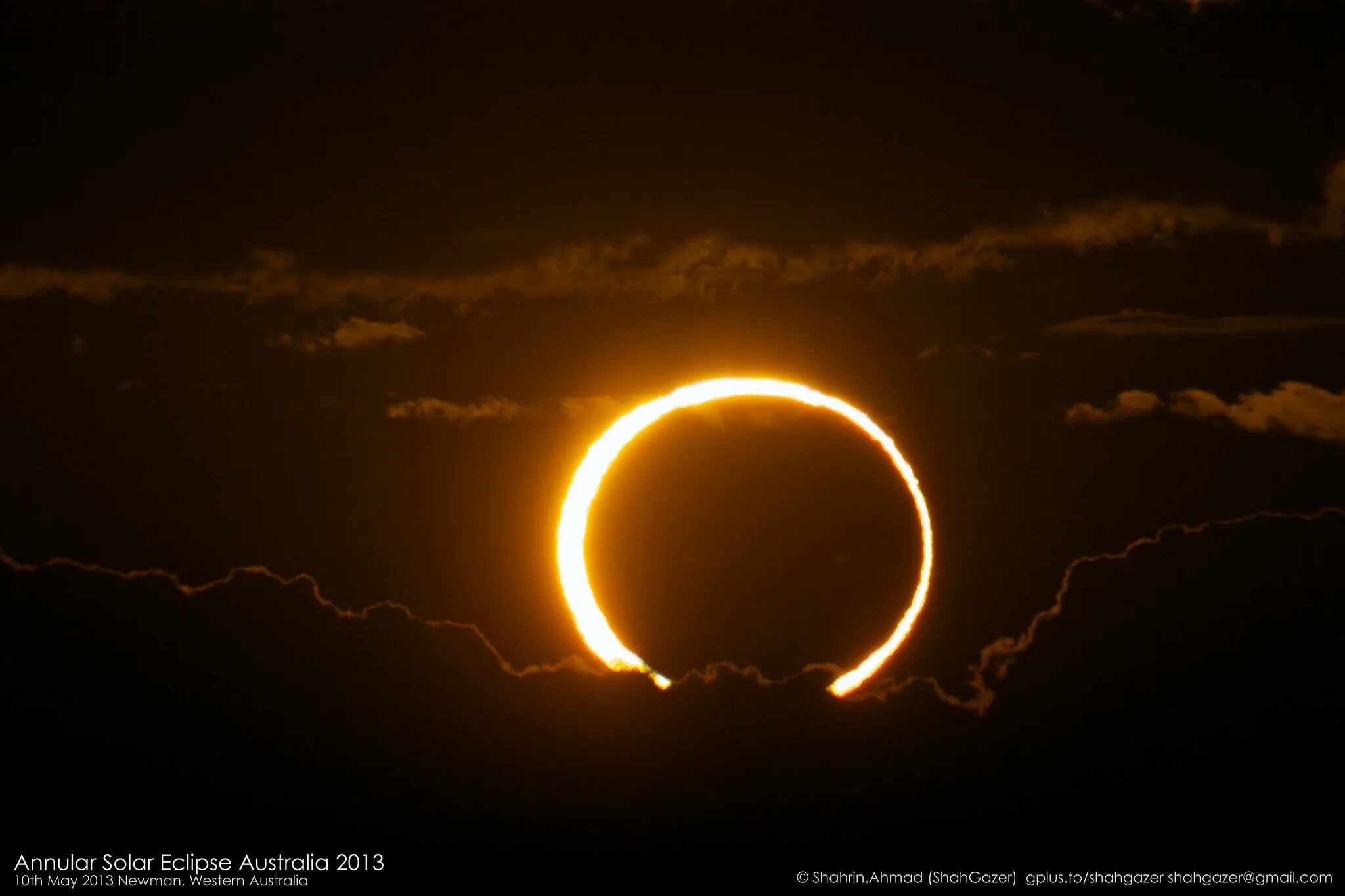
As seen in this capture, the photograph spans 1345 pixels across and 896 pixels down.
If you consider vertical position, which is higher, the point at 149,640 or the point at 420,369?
the point at 420,369

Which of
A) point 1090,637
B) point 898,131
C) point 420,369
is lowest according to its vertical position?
point 1090,637

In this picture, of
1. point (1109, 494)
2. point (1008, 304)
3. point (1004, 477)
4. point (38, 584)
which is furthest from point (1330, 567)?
point (38, 584)

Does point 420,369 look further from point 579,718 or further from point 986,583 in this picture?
point 986,583

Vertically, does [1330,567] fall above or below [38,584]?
below

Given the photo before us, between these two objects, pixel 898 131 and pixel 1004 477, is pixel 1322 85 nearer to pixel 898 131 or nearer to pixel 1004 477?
pixel 898 131

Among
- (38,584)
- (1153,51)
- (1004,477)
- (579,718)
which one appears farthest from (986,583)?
(38,584)

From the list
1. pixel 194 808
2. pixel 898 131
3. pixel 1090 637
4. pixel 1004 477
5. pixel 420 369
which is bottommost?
pixel 194 808
